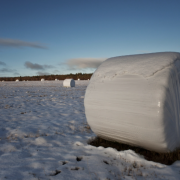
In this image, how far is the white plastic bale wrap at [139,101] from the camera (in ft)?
9.01

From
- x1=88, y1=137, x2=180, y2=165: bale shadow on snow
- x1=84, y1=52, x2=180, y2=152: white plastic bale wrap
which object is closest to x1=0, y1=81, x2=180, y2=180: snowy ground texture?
x1=88, y1=137, x2=180, y2=165: bale shadow on snow

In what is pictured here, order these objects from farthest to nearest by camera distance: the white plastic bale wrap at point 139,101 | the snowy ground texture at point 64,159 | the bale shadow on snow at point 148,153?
the bale shadow on snow at point 148,153 → the white plastic bale wrap at point 139,101 → the snowy ground texture at point 64,159

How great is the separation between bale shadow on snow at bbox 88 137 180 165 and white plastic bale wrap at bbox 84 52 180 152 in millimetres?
122

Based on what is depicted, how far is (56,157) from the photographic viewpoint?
10.5 feet

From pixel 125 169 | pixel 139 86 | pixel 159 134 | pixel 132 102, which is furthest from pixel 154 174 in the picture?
pixel 139 86

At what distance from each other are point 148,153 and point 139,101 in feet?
3.89

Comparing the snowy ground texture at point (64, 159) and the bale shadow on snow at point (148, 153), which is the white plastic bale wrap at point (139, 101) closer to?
the bale shadow on snow at point (148, 153)

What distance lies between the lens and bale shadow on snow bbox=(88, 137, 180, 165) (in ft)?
9.68

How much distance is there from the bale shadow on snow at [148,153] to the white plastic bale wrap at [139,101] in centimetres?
12

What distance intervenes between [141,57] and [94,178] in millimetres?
2460

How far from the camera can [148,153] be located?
3.25 metres

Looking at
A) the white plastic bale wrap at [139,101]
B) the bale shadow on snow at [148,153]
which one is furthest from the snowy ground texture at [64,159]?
the white plastic bale wrap at [139,101]

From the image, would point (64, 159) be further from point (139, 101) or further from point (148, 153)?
point (139, 101)

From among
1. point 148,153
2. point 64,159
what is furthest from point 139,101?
point 64,159
